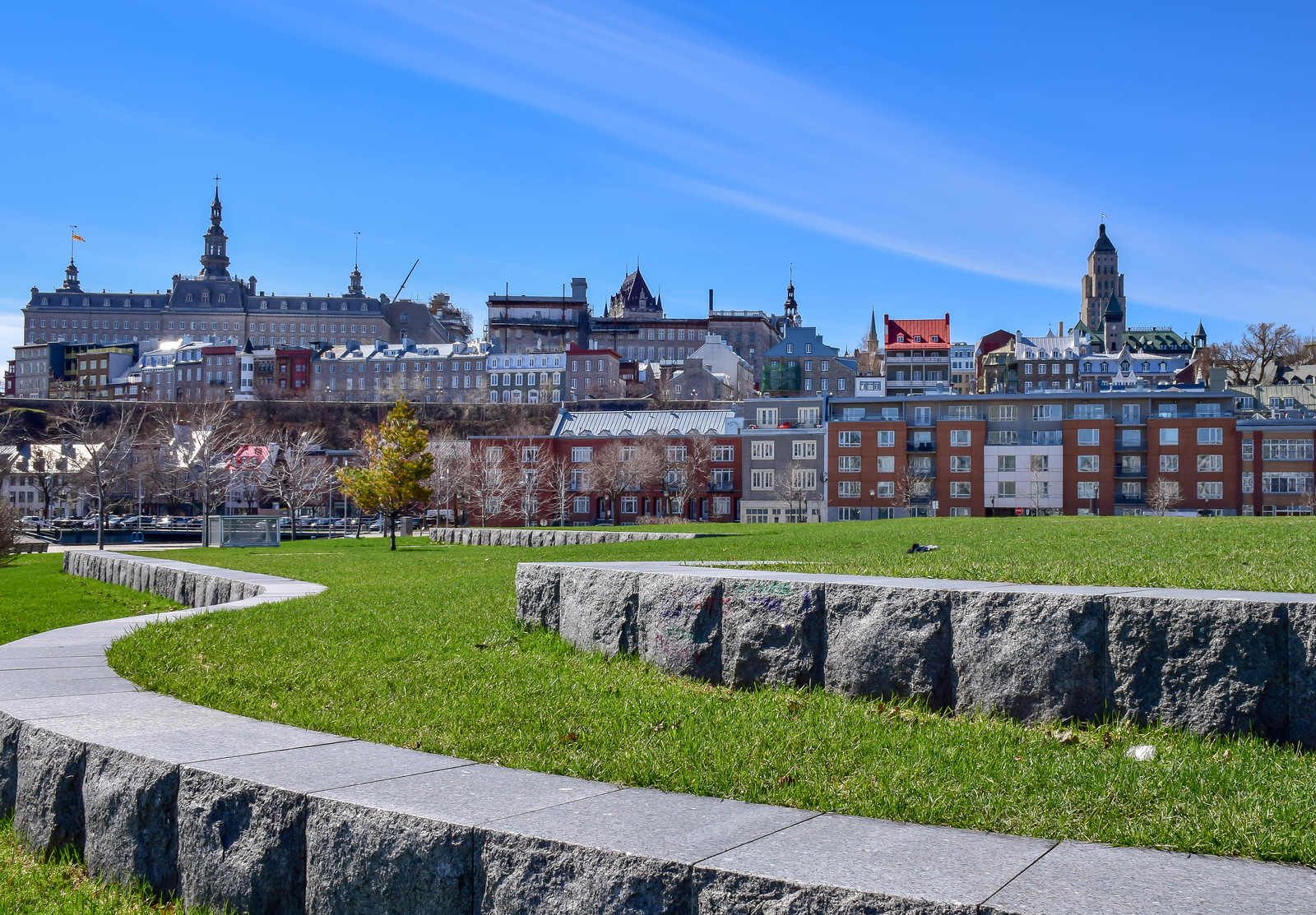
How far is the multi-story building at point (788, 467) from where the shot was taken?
248 feet

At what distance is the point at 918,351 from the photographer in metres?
111

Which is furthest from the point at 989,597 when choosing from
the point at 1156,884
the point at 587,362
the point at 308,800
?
the point at 587,362

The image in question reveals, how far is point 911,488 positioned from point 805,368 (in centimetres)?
5601

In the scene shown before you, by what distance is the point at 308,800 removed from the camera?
428 centimetres

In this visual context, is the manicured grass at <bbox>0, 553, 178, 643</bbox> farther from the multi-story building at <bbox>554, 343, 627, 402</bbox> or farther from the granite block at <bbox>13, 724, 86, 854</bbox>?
the multi-story building at <bbox>554, 343, 627, 402</bbox>

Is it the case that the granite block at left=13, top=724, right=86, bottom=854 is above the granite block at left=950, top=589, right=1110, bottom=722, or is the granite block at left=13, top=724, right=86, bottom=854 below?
below

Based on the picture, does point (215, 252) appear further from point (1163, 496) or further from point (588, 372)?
point (1163, 496)

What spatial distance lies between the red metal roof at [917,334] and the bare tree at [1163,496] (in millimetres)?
45845

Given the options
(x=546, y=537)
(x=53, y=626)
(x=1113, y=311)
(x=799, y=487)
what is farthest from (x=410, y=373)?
(x=53, y=626)

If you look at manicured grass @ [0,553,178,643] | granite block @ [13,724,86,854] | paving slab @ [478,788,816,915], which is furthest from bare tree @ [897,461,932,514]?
paving slab @ [478,788,816,915]

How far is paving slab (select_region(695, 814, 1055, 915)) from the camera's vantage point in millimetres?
3172

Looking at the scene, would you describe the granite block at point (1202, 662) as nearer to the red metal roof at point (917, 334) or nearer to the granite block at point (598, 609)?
the granite block at point (598, 609)

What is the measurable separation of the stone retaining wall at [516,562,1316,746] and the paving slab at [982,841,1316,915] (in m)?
2.03

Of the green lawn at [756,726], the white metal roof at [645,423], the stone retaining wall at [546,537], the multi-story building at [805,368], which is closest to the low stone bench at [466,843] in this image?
the green lawn at [756,726]
